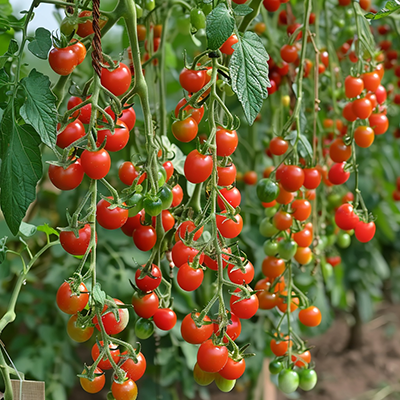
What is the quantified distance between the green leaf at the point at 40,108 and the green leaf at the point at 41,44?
0.10ft

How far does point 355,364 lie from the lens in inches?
78.7

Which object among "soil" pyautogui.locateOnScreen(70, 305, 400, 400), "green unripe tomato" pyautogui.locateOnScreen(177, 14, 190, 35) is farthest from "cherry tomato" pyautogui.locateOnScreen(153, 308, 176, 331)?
"soil" pyautogui.locateOnScreen(70, 305, 400, 400)

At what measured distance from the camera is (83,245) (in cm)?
42

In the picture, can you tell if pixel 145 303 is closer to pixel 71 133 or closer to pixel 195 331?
pixel 195 331

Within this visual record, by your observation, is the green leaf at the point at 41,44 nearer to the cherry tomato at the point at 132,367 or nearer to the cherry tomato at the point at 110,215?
the cherry tomato at the point at 110,215

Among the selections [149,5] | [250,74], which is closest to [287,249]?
[250,74]

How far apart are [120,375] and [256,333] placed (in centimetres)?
67

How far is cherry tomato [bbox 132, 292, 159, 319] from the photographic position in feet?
1.56

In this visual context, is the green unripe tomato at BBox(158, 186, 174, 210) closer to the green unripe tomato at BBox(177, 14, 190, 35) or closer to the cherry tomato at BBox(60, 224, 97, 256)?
the cherry tomato at BBox(60, 224, 97, 256)

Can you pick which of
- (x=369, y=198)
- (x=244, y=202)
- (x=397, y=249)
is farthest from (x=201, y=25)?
(x=397, y=249)

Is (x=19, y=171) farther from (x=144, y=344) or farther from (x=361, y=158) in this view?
(x=361, y=158)

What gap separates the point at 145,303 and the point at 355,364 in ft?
5.89

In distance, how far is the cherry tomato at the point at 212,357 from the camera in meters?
0.42

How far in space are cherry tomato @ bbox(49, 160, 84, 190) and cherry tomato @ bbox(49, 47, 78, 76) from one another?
10 centimetres
